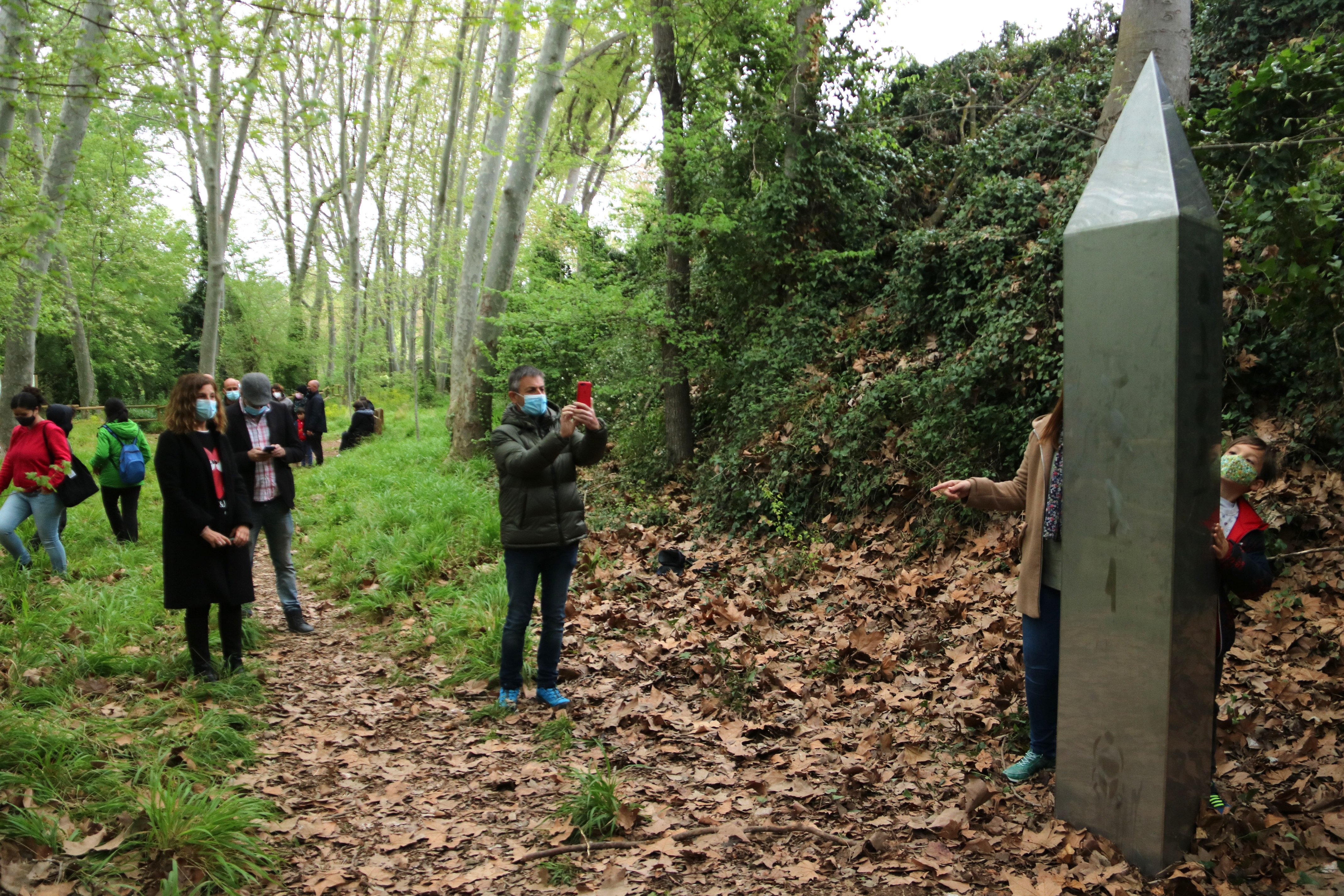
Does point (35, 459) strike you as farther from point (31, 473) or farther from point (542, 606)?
point (542, 606)

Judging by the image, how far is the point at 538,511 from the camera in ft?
15.8

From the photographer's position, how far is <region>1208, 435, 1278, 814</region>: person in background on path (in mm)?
3115

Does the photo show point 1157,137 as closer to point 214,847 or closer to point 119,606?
point 214,847

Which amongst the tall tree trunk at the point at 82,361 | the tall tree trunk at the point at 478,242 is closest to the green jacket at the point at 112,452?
the tall tree trunk at the point at 478,242

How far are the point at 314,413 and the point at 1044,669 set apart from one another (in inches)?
668

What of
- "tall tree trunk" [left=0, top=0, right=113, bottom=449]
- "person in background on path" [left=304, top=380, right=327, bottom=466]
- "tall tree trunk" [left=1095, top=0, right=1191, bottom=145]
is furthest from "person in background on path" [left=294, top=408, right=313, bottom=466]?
"tall tree trunk" [left=1095, top=0, right=1191, bottom=145]

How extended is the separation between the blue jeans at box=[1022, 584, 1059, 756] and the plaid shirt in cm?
584

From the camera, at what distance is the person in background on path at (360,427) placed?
21.1 meters

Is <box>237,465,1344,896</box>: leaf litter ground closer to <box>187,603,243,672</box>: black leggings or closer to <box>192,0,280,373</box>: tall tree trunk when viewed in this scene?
<box>187,603,243,672</box>: black leggings

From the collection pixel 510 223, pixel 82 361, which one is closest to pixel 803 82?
pixel 510 223

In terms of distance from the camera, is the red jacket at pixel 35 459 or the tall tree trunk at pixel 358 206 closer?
the red jacket at pixel 35 459

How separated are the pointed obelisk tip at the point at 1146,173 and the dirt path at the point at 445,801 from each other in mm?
2782

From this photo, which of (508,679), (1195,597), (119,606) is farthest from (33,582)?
(1195,597)

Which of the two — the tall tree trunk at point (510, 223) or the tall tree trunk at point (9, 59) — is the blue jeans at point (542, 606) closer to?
the tall tree trunk at point (9, 59)
